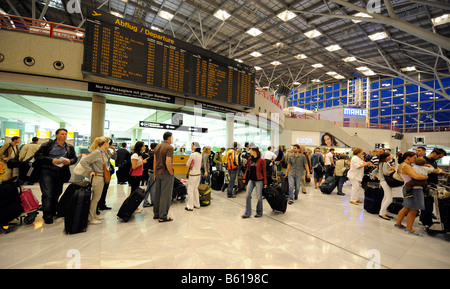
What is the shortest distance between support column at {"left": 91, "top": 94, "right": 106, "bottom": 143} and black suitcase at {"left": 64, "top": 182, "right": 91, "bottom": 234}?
158 inches

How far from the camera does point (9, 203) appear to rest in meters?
3.20

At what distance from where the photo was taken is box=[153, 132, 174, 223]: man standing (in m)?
4.08

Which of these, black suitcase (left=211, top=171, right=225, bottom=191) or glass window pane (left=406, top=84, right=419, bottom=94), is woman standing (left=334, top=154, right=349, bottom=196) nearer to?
black suitcase (left=211, top=171, right=225, bottom=191)

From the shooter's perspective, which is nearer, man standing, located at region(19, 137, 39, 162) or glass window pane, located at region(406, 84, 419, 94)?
man standing, located at region(19, 137, 39, 162)

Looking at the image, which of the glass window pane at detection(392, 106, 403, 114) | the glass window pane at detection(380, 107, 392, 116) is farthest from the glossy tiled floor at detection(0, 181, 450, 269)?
the glass window pane at detection(380, 107, 392, 116)

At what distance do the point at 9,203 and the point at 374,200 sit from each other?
7733mm

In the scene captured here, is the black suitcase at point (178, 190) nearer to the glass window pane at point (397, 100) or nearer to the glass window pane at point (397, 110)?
the glass window pane at point (397, 110)

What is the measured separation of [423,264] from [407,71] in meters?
30.0

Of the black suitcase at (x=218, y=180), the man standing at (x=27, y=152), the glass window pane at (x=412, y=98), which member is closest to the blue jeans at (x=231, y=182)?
the black suitcase at (x=218, y=180)

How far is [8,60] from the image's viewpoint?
5.67 metres

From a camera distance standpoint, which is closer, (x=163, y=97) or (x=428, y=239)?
(x=428, y=239)

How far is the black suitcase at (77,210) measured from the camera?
3256 mm
